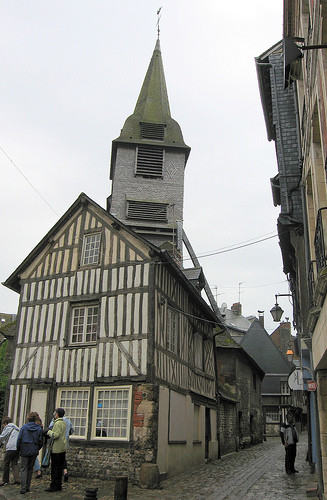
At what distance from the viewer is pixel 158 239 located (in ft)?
79.1

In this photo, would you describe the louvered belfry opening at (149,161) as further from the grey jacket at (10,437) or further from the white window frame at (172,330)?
the grey jacket at (10,437)

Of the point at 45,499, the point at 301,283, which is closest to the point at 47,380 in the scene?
the point at 45,499

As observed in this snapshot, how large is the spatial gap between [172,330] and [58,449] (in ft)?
16.1

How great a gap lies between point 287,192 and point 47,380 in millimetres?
7392

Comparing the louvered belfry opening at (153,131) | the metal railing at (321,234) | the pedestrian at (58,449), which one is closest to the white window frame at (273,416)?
the louvered belfry opening at (153,131)

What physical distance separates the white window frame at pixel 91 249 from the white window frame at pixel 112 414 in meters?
3.26

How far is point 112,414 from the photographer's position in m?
10.6

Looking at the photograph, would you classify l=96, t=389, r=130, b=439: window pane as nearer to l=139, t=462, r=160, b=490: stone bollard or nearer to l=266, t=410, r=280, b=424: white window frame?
l=139, t=462, r=160, b=490: stone bollard

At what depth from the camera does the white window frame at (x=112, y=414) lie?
34.0 ft

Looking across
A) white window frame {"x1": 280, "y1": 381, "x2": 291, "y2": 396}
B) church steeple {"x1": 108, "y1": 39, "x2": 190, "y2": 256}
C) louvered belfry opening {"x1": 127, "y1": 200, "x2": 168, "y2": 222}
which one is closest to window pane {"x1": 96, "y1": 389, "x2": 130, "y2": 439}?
church steeple {"x1": 108, "y1": 39, "x2": 190, "y2": 256}

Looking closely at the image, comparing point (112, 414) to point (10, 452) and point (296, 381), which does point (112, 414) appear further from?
point (296, 381)

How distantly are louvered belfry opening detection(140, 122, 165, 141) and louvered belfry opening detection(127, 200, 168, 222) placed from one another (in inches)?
182

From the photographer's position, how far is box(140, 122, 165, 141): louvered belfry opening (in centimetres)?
2705

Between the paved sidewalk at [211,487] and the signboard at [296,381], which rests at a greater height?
the signboard at [296,381]
